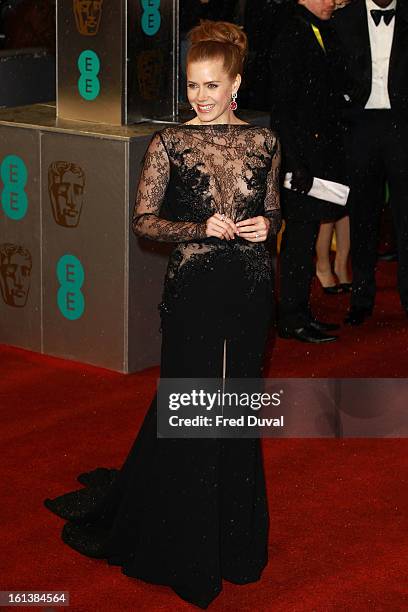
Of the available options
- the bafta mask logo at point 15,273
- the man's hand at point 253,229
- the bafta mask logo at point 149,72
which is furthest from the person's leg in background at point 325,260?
the man's hand at point 253,229

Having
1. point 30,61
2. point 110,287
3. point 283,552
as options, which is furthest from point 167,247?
point 30,61

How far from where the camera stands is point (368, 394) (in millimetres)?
5750

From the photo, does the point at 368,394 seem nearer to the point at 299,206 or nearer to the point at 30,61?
the point at 299,206

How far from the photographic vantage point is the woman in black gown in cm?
356

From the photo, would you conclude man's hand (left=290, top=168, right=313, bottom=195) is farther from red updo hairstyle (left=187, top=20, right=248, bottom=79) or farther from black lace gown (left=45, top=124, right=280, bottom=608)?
red updo hairstyle (left=187, top=20, right=248, bottom=79)

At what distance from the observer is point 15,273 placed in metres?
6.11

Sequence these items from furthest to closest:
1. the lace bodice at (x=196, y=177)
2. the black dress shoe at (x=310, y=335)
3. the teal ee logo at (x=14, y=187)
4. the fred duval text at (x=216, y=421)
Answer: the black dress shoe at (x=310, y=335)
the teal ee logo at (x=14, y=187)
the fred duval text at (x=216, y=421)
the lace bodice at (x=196, y=177)

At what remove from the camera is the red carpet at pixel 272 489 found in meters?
3.81

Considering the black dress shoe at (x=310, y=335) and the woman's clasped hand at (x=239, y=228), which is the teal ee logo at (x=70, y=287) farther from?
the woman's clasped hand at (x=239, y=228)

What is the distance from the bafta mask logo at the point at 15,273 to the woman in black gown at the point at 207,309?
2.37 metres

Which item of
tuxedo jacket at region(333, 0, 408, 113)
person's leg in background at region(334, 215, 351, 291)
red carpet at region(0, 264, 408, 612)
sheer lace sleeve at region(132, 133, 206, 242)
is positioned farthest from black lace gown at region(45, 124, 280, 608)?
person's leg in background at region(334, 215, 351, 291)

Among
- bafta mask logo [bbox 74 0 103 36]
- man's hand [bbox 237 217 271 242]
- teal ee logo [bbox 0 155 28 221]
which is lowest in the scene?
teal ee logo [bbox 0 155 28 221]

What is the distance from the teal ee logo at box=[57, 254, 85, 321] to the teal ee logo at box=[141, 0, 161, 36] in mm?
1149

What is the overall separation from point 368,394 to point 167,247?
1.19 metres
